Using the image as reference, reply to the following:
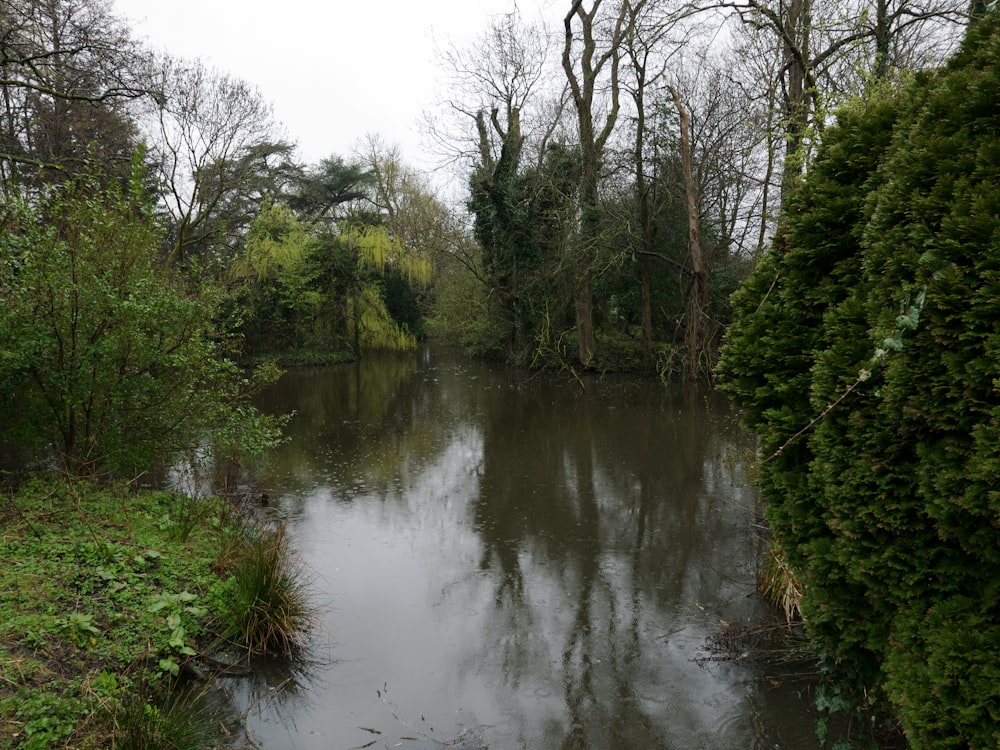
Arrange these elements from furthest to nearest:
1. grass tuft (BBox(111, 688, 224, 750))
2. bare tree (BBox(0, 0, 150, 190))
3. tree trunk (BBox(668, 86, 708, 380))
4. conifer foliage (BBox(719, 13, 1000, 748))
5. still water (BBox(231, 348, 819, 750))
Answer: tree trunk (BBox(668, 86, 708, 380)) < bare tree (BBox(0, 0, 150, 190)) < still water (BBox(231, 348, 819, 750)) < grass tuft (BBox(111, 688, 224, 750)) < conifer foliage (BBox(719, 13, 1000, 748))

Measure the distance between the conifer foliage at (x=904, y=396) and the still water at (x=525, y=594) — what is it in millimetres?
1340

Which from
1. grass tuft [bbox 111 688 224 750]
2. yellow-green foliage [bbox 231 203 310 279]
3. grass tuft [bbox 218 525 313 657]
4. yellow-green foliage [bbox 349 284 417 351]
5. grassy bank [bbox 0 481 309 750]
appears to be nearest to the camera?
grass tuft [bbox 111 688 224 750]

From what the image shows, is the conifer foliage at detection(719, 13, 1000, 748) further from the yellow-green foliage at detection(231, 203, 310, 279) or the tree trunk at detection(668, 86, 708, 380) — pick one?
the yellow-green foliage at detection(231, 203, 310, 279)

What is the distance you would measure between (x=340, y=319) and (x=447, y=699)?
80.4ft

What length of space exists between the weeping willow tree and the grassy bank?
21.8m

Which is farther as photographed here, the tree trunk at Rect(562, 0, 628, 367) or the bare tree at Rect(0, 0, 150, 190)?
the tree trunk at Rect(562, 0, 628, 367)

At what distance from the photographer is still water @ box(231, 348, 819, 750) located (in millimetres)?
4023

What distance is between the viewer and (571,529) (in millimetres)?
7523

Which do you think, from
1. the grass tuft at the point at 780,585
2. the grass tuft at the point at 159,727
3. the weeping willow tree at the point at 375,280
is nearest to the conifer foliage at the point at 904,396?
the grass tuft at the point at 780,585

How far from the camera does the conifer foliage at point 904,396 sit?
2.27 meters

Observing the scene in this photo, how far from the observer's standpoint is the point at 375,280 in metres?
28.2

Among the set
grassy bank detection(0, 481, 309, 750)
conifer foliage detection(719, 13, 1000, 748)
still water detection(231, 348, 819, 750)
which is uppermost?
conifer foliage detection(719, 13, 1000, 748)

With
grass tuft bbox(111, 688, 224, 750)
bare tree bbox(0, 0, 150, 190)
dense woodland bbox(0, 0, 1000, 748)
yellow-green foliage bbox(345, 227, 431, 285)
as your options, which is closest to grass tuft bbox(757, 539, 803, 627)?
dense woodland bbox(0, 0, 1000, 748)

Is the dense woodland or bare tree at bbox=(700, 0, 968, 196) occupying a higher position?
bare tree at bbox=(700, 0, 968, 196)
